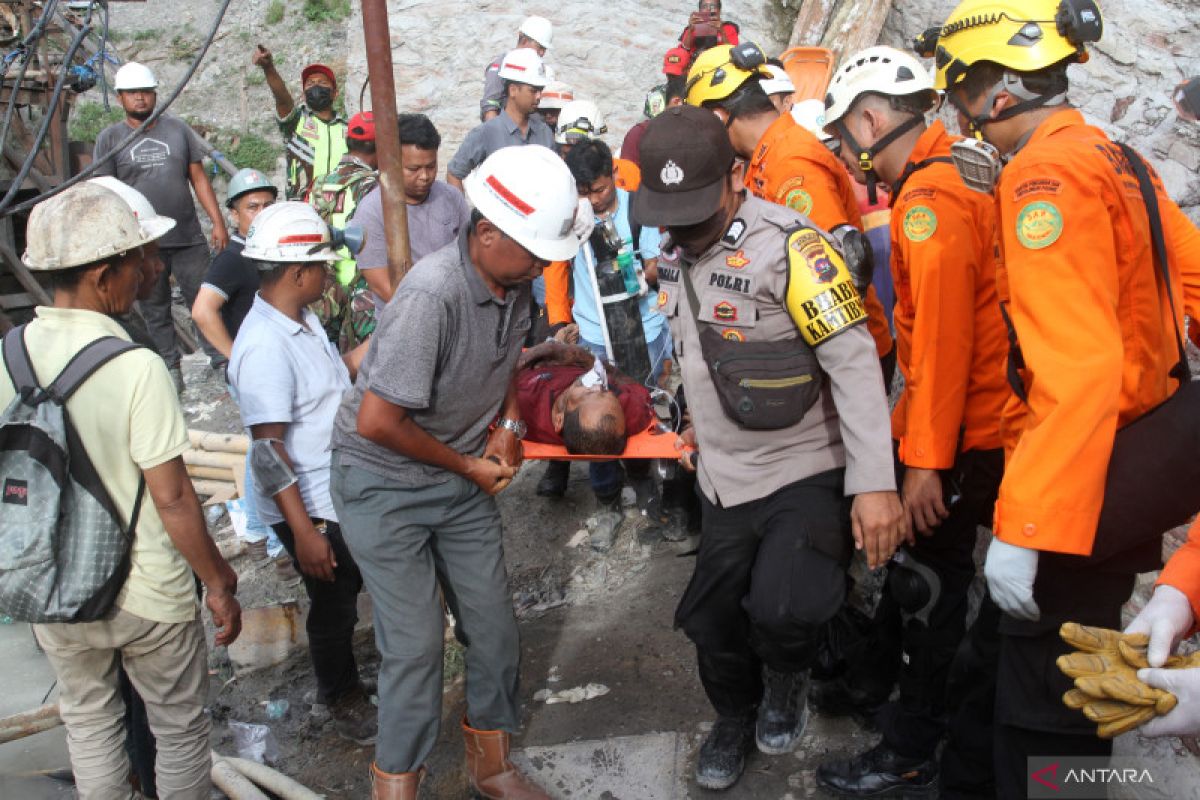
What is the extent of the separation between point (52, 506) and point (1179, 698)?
2657 millimetres

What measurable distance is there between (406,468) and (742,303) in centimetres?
116

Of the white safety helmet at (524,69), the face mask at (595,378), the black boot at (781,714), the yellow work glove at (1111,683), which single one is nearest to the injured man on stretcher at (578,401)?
the face mask at (595,378)

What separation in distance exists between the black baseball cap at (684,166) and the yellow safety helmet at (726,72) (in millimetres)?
1278

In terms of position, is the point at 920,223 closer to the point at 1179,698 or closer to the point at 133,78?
→ the point at 1179,698

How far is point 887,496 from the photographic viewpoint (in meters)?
2.63

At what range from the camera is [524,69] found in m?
6.60

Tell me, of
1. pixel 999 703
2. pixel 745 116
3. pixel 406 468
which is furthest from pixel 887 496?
pixel 745 116

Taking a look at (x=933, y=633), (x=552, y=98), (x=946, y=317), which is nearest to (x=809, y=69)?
(x=552, y=98)

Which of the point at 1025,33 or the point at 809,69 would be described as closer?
the point at 1025,33

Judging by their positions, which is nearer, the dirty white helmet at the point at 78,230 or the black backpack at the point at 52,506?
the black backpack at the point at 52,506

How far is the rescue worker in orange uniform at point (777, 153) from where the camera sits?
3.43 m

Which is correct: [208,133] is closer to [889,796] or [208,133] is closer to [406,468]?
[406,468]

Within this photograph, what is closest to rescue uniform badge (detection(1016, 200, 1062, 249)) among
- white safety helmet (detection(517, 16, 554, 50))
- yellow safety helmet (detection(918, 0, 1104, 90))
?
yellow safety helmet (detection(918, 0, 1104, 90))

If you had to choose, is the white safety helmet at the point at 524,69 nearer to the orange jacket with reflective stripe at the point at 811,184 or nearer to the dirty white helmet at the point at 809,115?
the dirty white helmet at the point at 809,115
